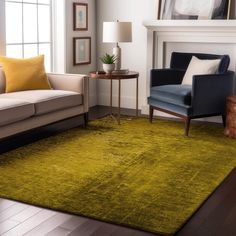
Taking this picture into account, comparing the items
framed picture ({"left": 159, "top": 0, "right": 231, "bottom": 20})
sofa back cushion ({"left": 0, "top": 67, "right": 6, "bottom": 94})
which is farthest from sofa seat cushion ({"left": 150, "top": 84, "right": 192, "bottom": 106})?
sofa back cushion ({"left": 0, "top": 67, "right": 6, "bottom": 94})

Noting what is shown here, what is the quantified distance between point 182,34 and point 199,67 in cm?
65

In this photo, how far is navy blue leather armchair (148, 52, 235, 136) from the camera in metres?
4.75

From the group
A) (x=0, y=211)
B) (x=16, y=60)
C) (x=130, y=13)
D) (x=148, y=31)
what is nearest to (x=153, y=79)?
(x=148, y=31)

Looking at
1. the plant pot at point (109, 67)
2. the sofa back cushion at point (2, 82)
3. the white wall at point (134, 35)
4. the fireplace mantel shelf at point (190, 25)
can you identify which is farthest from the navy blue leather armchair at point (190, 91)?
the sofa back cushion at point (2, 82)

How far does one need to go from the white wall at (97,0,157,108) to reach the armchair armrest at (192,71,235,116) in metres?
1.33

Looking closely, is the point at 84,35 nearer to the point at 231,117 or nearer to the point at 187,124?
the point at 187,124

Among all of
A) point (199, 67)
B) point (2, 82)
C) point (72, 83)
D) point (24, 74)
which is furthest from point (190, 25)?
point (2, 82)

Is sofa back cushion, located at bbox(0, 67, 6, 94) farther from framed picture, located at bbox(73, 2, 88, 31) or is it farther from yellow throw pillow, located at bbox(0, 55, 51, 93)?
framed picture, located at bbox(73, 2, 88, 31)

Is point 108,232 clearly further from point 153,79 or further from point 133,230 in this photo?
point 153,79

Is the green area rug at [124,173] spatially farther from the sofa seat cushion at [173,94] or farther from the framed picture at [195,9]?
the framed picture at [195,9]

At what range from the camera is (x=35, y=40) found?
18.5 ft

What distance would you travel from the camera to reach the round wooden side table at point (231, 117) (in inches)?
186

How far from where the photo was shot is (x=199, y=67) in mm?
5160

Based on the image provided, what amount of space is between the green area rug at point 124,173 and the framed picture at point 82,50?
1.35 metres
